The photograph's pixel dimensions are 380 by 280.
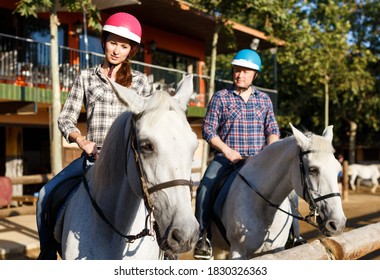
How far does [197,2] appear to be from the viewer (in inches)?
553

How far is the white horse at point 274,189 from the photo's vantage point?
3.70 meters

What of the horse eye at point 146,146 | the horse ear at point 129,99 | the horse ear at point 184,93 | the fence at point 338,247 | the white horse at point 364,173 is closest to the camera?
the horse eye at point 146,146

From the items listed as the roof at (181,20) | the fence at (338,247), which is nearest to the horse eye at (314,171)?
the fence at (338,247)

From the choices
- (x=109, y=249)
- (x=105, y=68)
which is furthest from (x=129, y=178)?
(x=105, y=68)

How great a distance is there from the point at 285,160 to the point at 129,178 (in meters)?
2.13

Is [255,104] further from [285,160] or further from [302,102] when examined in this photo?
[302,102]

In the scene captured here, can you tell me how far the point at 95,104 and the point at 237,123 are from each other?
1962mm

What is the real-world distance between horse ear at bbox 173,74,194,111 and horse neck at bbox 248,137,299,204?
1.78m

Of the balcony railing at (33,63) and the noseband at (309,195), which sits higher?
the balcony railing at (33,63)

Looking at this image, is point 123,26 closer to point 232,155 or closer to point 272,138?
point 232,155

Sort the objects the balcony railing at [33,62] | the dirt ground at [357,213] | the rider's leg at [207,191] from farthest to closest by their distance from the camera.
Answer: the balcony railing at [33,62], the dirt ground at [357,213], the rider's leg at [207,191]

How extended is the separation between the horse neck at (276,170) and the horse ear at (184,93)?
1778 mm

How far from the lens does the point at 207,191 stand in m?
4.78

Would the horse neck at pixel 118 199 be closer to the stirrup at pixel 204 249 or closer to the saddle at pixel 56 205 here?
the saddle at pixel 56 205
